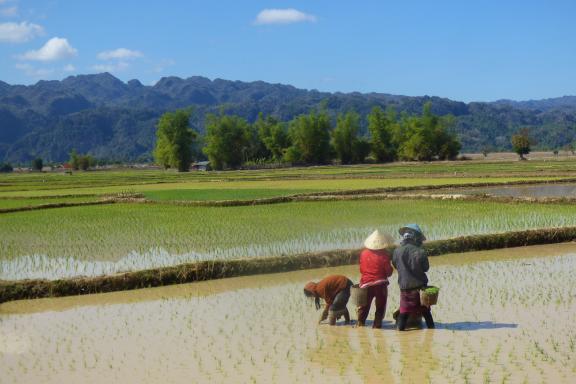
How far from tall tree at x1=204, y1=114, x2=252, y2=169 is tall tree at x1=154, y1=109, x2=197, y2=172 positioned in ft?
7.59

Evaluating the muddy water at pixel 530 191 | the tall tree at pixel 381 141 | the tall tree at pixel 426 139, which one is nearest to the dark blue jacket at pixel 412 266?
the muddy water at pixel 530 191

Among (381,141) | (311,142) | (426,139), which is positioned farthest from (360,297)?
(381,141)

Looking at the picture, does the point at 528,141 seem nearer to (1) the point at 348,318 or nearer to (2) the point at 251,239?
(2) the point at 251,239

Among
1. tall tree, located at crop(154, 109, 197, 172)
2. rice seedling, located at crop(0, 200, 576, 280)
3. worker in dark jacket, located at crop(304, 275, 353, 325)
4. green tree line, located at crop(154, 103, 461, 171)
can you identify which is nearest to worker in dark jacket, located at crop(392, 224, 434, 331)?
worker in dark jacket, located at crop(304, 275, 353, 325)

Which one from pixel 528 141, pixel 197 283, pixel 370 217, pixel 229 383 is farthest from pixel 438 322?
pixel 528 141

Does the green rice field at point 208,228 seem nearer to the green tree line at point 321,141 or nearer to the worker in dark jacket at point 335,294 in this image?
the worker in dark jacket at point 335,294

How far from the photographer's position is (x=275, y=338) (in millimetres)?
6402

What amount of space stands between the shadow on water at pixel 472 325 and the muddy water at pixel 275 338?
0.07ft

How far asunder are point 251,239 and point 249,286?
3.49 meters

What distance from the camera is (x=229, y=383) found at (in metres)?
5.19

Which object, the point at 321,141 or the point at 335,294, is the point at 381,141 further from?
the point at 335,294

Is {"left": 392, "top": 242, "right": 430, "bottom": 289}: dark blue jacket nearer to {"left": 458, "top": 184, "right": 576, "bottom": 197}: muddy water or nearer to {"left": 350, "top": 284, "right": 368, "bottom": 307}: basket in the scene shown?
{"left": 350, "top": 284, "right": 368, "bottom": 307}: basket

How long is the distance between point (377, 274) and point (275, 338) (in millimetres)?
1286

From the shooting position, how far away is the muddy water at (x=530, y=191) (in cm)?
2089
